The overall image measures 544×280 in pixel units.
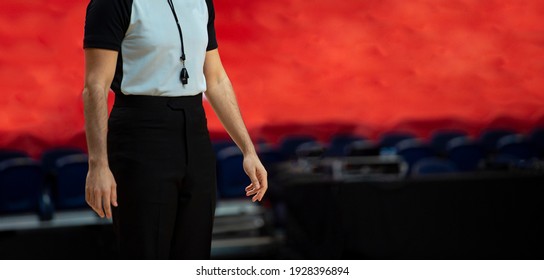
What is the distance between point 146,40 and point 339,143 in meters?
6.33

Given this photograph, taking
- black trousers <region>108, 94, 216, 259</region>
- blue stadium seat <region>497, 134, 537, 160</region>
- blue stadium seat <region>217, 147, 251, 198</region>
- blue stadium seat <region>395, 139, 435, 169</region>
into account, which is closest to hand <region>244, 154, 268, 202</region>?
black trousers <region>108, 94, 216, 259</region>

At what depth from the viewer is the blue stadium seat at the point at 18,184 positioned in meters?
4.81

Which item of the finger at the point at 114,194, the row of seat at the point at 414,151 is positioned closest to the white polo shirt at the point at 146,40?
the finger at the point at 114,194

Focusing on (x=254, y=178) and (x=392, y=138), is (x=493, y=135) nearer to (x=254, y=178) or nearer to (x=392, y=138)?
(x=392, y=138)

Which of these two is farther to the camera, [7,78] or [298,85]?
[298,85]

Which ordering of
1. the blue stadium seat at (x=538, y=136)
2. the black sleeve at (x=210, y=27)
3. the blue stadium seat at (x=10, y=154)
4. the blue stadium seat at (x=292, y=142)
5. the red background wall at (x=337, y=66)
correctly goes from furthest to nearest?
1. the blue stadium seat at (x=538, y=136)
2. the blue stadium seat at (x=292, y=142)
3. the red background wall at (x=337, y=66)
4. the blue stadium seat at (x=10, y=154)
5. the black sleeve at (x=210, y=27)

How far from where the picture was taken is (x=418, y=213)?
12.2ft

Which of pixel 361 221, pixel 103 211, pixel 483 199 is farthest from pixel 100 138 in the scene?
pixel 483 199

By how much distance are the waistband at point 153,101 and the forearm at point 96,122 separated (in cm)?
6

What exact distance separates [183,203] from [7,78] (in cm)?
540

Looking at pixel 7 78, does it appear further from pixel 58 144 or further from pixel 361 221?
pixel 361 221

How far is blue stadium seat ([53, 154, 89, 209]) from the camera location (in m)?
4.91

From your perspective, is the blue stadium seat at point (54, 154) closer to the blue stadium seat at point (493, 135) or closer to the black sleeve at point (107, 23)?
the blue stadium seat at point (493, 135)

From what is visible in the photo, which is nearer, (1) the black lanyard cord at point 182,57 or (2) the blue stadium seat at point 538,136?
(1) the black lanyard cord at point 182,57
